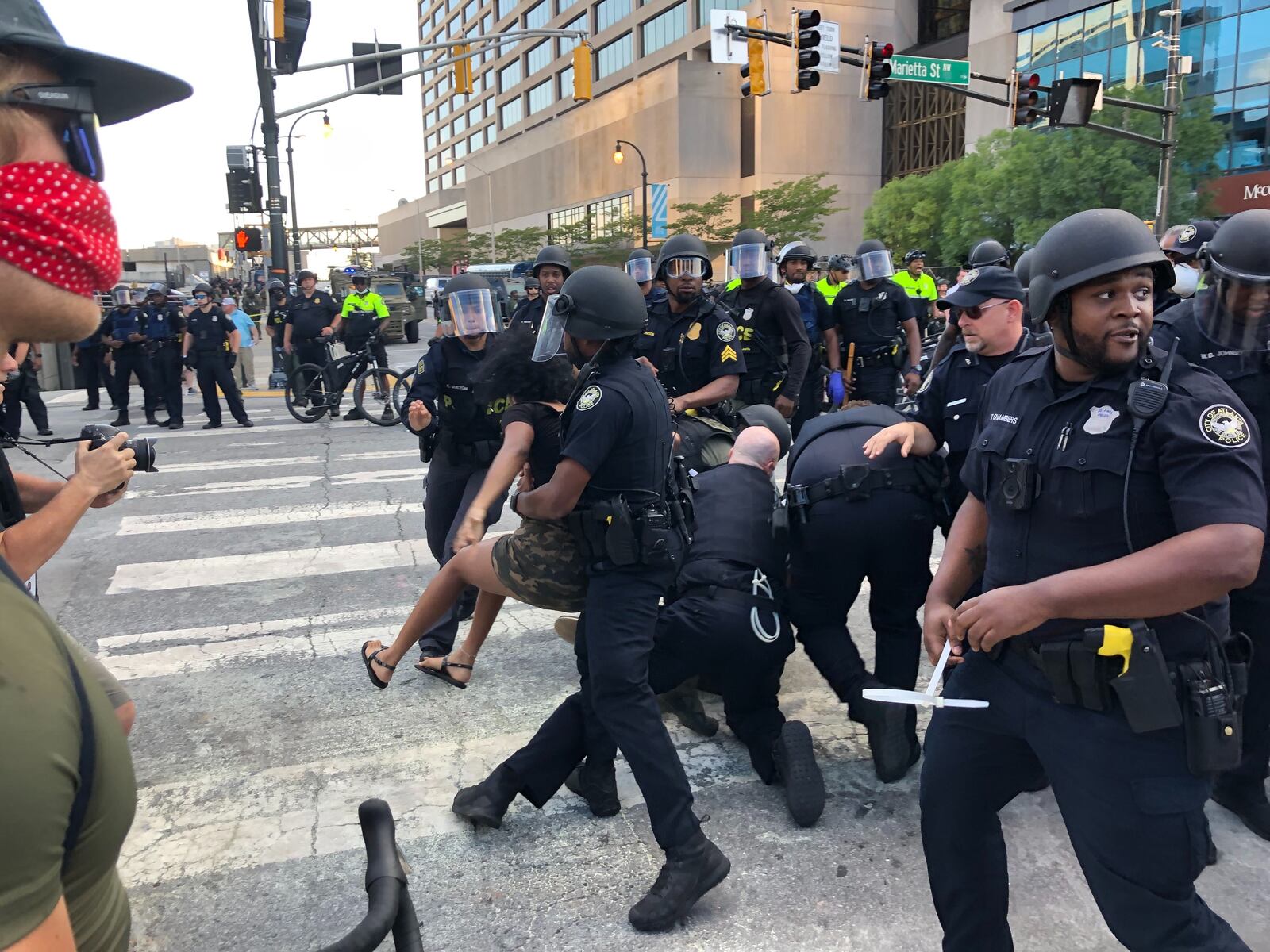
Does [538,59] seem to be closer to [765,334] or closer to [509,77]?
[509,77]

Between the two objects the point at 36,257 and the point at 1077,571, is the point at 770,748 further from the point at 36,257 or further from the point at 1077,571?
the point at 36,257

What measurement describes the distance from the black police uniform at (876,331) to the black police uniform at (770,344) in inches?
51.0

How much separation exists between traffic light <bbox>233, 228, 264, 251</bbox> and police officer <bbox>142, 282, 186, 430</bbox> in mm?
5901

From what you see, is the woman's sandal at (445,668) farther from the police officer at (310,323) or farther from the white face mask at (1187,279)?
the police officer at (310,323)

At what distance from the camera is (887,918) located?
283 cm

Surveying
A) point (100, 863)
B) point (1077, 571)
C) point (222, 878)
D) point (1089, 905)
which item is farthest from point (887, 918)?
point (100, 863)

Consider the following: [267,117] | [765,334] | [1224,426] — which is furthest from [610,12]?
[1224,426]

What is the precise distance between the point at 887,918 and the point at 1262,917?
1.09m

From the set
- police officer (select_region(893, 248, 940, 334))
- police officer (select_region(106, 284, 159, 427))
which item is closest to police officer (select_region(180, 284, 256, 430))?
police officer (select_region(106, 284, 159, 427))

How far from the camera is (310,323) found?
1391 centimetres

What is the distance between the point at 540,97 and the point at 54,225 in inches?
3564

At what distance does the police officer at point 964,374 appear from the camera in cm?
368

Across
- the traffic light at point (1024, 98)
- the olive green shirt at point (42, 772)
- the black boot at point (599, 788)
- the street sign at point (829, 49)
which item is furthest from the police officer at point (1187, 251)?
the traffic light at point (1024, 98)

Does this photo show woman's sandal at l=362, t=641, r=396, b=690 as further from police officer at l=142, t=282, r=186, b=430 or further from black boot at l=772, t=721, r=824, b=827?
police officer at l=142, t=282, r=186, b=430
